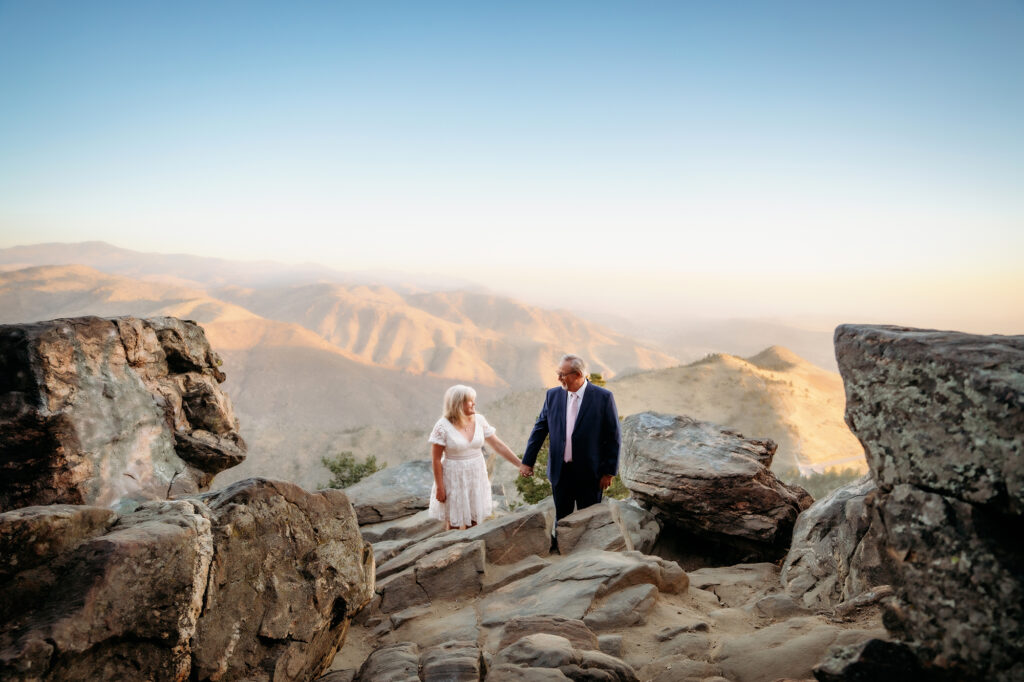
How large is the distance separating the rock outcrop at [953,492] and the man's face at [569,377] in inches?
179

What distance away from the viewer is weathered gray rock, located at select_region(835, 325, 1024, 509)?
263 cm

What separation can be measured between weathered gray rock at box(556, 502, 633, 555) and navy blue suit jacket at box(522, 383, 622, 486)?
0.64 m

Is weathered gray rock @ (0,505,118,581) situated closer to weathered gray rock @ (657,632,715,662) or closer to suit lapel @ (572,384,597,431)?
weathered gray rock @ (657,632,715,662)

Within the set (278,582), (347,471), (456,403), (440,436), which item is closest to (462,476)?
(440,436)

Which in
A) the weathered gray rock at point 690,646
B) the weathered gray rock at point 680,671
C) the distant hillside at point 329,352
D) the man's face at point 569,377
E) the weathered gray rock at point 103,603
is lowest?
the distant hillside at point 329,352

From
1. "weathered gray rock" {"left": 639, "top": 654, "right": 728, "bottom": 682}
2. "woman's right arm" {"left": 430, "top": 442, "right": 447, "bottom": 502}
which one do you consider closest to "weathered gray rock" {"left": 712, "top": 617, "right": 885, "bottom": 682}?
"weathered gray rock" {"left": 639, "top": 654, "right": 728, "bottom": 682}

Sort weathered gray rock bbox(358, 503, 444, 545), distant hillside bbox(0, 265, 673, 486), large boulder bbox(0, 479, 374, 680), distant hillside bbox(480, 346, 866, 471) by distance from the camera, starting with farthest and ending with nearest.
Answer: distant hillside bbox(0, 265, 673, 486)
distant hillside bbox(480, 346, 866, 471)
weathered gray rock bbox(358, 503, 444, 545)
large boulder bbox(0, 479, 374, 680)

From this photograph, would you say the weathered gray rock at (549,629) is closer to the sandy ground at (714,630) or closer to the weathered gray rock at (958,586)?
the sandy ground at (714,630)

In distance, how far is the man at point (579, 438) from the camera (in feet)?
25.1

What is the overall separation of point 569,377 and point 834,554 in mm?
3409

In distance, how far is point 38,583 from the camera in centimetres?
338

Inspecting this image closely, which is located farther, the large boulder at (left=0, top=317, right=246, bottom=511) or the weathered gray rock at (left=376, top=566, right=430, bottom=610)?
the weathered gray rock at (left=376, top=566, right=430, bottom=610)

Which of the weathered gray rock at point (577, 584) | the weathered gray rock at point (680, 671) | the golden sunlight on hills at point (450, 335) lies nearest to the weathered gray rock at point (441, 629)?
the weathered gray rock at point (577, 584)

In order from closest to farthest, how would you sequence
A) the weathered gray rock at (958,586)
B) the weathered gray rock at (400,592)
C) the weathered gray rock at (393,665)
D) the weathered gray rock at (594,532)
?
the weathered gray rock at (958,586) → the weathered gray rock at (393,665) → the weathered gray rock at (400,592) → the weathered gray rock at (594,532)
